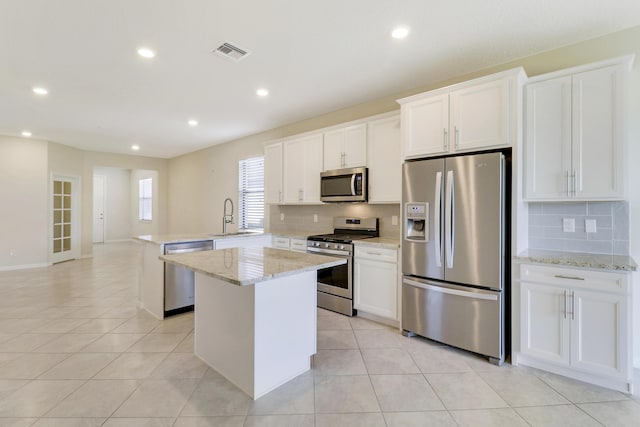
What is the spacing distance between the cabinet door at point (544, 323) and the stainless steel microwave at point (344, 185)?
187cm

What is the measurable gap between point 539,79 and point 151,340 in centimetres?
415

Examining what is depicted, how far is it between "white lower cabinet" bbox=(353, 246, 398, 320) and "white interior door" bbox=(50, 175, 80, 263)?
6.97m

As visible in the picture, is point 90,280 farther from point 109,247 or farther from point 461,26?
point 461,26

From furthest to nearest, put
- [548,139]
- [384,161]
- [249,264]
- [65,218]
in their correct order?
[65,218], [384,161], [548,139], [249,264]

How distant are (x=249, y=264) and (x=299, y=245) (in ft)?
6.50

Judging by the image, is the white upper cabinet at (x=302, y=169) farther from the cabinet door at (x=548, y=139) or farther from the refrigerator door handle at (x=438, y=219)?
the cabinet door at (x=548, y=139)

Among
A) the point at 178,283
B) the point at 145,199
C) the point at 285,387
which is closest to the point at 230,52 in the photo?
the point at 178,283

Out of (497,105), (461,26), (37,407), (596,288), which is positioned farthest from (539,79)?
(37,407)

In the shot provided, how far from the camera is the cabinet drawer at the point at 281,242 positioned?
427 cm

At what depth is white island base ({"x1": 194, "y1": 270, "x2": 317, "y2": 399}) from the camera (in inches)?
79.9

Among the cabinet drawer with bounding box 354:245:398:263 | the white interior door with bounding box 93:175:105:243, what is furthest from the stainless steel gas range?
the white interior door with bounding box 93:175:105:243

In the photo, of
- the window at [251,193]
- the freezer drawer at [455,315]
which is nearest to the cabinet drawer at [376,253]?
the freezer drawer at [455,315]

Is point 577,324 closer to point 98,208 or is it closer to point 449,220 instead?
point 449,220

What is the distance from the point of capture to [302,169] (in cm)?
439
